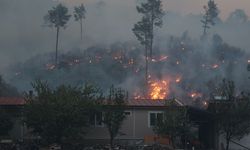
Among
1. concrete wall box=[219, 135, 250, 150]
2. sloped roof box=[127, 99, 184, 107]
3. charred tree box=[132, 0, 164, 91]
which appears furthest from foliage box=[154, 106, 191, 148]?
charred tree box=[132, 0, 164, 91]

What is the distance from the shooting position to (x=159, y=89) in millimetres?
97875

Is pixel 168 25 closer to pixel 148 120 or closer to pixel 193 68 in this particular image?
pixel 193 68

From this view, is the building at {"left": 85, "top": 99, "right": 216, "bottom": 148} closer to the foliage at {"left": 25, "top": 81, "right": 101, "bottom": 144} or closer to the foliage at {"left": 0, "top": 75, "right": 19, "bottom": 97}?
the foliage at {"left": 25, "top": 81, "right": 101, "bottom": 144}

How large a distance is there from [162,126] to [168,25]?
11496 centimetres

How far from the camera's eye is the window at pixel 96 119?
47.2 meters

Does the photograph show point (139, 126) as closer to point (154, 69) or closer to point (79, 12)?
point (154, 69)

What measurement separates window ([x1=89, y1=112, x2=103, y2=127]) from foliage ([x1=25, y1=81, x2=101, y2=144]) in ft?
7.43

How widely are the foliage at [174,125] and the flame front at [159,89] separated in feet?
155

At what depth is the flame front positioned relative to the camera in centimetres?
9431

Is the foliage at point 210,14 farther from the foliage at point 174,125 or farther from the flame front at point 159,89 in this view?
the foliage at point 174,125

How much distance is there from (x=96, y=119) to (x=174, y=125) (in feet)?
26.3

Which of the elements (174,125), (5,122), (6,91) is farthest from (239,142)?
(6,91)

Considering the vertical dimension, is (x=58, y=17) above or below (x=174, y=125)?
above

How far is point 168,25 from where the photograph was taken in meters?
158
